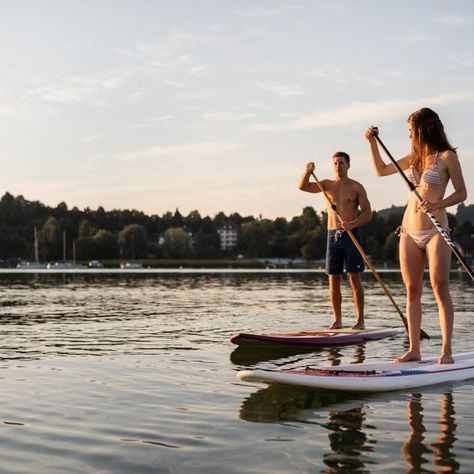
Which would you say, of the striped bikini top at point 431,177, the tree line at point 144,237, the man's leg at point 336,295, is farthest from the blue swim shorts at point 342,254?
the tree line at point 144,237

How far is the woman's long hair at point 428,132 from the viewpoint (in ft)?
23.0

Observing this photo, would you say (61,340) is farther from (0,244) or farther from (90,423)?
(0,244)

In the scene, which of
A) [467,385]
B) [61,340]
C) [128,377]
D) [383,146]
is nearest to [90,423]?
[128,377]

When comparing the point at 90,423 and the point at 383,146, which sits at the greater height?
the point at 383,146

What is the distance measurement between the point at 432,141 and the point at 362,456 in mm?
3534

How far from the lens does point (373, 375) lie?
21.3 ft

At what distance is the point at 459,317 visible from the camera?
563 inches

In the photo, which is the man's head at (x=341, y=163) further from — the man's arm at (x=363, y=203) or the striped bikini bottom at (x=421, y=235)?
the striped bikini bottom at (x=421, y=235)

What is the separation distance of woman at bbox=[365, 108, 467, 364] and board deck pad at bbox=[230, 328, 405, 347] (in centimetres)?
233

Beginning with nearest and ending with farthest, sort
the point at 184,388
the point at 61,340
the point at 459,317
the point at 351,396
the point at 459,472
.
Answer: the point at 459,472 → the point at 351,396 → the point at 184,388 → the point at 61,340 → the point at 459,317

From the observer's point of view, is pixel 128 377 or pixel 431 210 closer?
pixel 431 210

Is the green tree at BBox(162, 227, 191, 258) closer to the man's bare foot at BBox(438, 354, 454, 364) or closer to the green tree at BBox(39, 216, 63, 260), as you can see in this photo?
the green tree at BBox(39, 216, 63, 260)

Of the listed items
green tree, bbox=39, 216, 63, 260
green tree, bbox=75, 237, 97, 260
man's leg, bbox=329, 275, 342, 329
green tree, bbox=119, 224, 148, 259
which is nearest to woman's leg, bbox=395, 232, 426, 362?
man's leg, bbox=329, 275, 342, 329

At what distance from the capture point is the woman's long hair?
23.0ft
